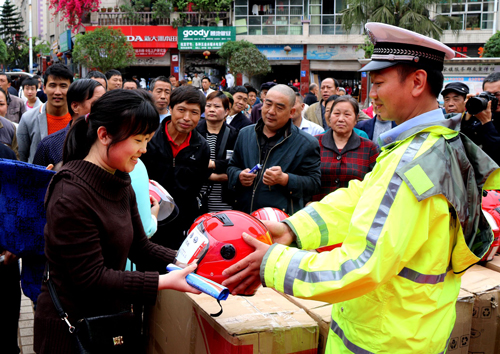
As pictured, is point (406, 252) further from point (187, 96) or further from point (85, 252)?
point (187, 96)

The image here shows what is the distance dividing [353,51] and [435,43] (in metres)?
30.1

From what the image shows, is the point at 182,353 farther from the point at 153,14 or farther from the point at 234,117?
the point at 153,14

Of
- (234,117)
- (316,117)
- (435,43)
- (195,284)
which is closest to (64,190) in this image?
(195,284)

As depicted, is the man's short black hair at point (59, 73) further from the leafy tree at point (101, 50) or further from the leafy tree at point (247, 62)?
the leafy tree at point (247, 62)

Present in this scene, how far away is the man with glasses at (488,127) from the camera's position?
5.12 metres

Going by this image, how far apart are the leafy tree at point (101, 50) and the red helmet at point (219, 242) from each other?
2122 cm

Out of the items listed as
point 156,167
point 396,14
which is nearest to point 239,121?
point 156,167

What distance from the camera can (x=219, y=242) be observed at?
220 centimetres

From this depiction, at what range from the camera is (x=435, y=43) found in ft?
6.13

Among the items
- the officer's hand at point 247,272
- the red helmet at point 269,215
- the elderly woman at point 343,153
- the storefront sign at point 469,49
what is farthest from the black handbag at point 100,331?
the storefront sign at point 469,49

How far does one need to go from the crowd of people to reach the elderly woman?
11mm

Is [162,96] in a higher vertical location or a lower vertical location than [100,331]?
higher

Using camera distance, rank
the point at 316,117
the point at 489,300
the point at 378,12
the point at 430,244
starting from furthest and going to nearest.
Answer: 1. the point at 378,12
2. the point at 316,117
3. the point at 489,300
4. the point at 430,244

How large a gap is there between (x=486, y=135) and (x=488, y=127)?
0.09 m
